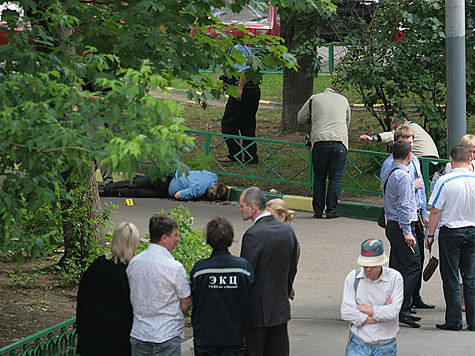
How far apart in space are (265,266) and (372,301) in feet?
2.64

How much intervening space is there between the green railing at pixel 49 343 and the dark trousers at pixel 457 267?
3.40 m

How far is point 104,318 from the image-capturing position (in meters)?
5.91

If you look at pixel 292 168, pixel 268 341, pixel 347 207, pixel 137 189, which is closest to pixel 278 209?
pixel 268 341

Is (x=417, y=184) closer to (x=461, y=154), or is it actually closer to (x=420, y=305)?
(x=461, y=154)

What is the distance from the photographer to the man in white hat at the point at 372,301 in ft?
18.4

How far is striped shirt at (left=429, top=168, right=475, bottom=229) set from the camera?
303 inches

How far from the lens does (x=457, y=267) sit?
7867mm

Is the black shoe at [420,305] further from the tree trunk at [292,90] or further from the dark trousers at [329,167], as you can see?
the tree trunk at [292,90]

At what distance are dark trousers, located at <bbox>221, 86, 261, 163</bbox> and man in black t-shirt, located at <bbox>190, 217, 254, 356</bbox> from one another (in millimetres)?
9943

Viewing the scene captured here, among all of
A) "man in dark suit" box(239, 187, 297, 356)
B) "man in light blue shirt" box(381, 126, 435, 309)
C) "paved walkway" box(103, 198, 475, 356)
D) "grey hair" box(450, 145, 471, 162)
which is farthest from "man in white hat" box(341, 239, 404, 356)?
"man in light blue shirt" box(381, 126, 435, 309)

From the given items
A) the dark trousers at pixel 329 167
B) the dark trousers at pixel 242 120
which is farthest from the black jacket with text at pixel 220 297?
the dark trousers at pixel 242 120

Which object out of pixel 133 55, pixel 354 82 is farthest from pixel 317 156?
pixel 133 55

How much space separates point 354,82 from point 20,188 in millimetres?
9539

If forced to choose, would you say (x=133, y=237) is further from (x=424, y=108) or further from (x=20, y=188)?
(x=424, y=108)
